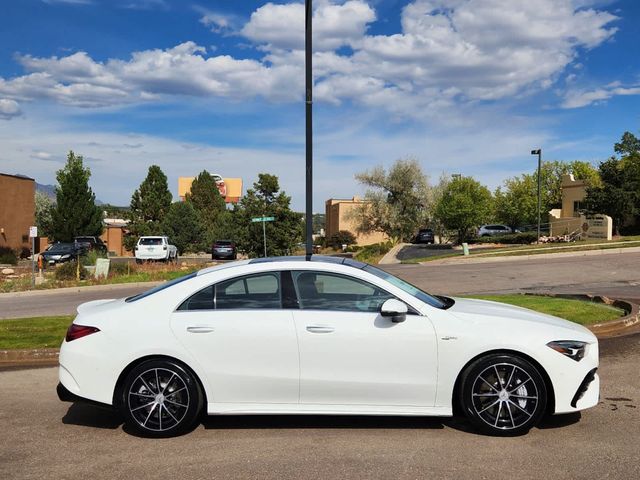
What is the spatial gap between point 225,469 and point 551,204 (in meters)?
72.7

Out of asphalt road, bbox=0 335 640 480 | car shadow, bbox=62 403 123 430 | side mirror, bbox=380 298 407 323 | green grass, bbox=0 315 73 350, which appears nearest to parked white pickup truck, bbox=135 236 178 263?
green grass, bbox=0 315 73 350

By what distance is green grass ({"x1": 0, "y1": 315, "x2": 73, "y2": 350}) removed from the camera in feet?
28.0

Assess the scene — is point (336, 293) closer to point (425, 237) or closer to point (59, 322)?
point (59, 322)

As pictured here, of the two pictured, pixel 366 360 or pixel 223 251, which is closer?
pixel 366 360

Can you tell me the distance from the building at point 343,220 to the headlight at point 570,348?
51.0m

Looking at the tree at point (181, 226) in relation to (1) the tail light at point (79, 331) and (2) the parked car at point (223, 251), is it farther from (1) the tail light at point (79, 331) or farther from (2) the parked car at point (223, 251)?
(1) the tail light at point (79, 331)

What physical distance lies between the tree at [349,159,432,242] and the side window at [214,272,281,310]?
1851 inches

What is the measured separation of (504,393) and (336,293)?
5.20ft

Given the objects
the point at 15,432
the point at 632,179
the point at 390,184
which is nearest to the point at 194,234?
the point at 390,184

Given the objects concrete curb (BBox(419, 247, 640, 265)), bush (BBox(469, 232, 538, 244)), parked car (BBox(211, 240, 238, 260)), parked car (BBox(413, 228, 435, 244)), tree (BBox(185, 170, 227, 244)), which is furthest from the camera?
tree (BBox(185, 170, 227, 244))

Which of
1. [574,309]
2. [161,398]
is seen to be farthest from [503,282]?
[161,398]

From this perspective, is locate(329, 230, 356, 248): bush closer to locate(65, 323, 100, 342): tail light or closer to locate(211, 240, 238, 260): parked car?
locate(211, 240, 238, 260): parked car

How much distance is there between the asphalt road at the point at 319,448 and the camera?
162 inches

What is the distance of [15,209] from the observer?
4362cm
